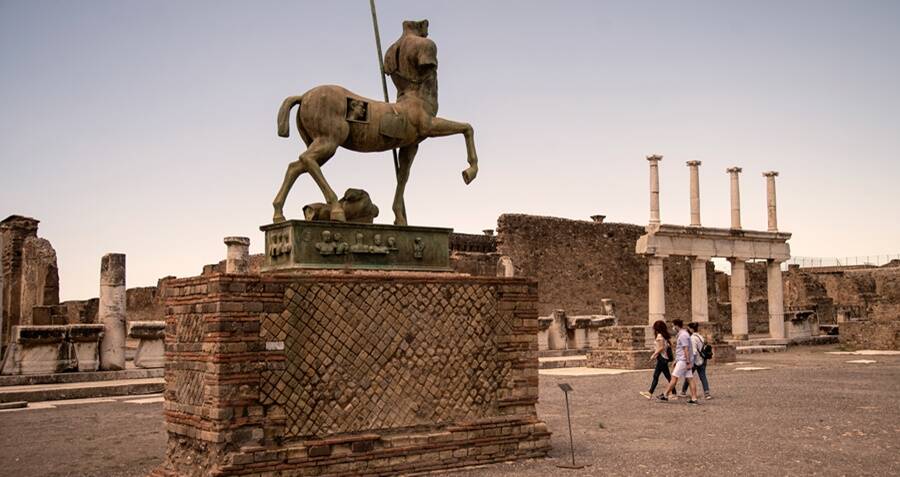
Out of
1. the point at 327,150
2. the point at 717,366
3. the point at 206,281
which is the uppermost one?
the point at 327,150

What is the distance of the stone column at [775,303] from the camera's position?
93.1 ft

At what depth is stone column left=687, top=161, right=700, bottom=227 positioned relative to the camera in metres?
27.7

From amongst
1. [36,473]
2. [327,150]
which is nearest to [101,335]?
[36,473]

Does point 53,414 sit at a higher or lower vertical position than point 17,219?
lower

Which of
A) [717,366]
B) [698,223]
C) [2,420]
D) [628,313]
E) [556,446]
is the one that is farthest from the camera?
[628,313]

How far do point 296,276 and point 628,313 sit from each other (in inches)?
1155

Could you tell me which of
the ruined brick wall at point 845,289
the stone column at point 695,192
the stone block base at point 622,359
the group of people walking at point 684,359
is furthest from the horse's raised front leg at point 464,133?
the ruined brick wall at point 845,289

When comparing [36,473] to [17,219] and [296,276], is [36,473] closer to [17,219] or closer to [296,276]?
[296,276]

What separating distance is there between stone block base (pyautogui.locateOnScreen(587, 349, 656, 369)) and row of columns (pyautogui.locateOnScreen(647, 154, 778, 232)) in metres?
8.53

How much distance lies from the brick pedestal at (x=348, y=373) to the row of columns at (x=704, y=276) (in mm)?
19734

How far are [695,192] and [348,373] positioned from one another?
23.0 meters

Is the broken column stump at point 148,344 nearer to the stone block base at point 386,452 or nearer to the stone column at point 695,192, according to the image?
the stone block base at point 386,452

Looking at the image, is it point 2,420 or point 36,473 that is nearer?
point 36,473

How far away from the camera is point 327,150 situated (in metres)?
7.26
